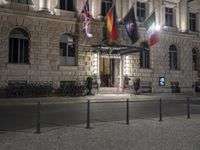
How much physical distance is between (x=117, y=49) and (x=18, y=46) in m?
9.61

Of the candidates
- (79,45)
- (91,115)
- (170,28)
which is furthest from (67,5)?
(91,115)

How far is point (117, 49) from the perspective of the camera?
99.8 ft

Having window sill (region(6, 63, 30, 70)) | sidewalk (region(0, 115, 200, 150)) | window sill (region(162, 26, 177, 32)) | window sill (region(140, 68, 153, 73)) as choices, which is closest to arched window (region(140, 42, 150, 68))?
window sill (region(140, 68, 153, 73))

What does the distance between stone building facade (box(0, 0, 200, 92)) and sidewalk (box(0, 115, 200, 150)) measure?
16736 millimetres

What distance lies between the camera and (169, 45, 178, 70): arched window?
120 feet

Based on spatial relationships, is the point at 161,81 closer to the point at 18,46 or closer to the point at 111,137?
the point at 18,46

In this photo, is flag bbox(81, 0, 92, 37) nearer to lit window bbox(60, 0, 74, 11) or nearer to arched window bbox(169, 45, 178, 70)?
lit window bbox(60, 0, 74, 11)

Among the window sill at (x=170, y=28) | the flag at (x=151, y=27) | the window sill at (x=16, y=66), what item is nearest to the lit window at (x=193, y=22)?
the window sill at (x=170, y=28)

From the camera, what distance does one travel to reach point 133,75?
3269 cm

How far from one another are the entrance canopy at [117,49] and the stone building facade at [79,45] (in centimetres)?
64

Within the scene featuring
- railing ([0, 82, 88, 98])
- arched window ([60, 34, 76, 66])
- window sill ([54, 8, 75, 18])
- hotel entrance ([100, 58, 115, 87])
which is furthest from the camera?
hotel entrance ([100, 58, 115, 87])

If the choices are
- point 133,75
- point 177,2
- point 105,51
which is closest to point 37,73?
point 105,51

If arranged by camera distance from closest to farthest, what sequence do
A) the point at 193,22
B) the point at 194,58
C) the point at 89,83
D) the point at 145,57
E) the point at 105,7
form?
the point at 89,83
the point at 105,7
the point at 145,57
the point at 193,22
the point at 194,58

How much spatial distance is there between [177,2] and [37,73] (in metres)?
20.0
